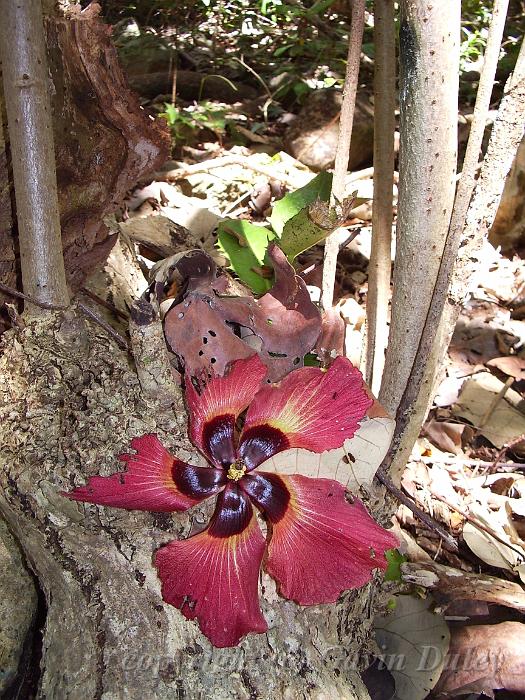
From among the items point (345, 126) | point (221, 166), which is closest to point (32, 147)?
point (345, 126)

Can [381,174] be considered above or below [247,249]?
above

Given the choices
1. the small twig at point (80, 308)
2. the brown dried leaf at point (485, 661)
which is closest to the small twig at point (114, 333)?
the small twig at point (80, 308)

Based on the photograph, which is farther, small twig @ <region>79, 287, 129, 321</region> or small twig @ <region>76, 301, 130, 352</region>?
small twig @ <region>79, 287, 129, 321</region>

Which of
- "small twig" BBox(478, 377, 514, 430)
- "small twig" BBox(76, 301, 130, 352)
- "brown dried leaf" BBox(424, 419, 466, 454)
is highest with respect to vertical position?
"small twig" BBox(76, 301, 130, 352)

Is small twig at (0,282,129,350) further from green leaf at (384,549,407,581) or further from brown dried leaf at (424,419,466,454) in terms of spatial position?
brown dried leaf at (424,419,466,454)

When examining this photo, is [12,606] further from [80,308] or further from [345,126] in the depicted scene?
[345,126]

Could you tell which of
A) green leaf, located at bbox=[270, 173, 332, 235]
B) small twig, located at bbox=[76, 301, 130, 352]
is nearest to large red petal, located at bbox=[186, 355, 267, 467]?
A: small twig, located at bbox=[76, 301, 130, 352]
